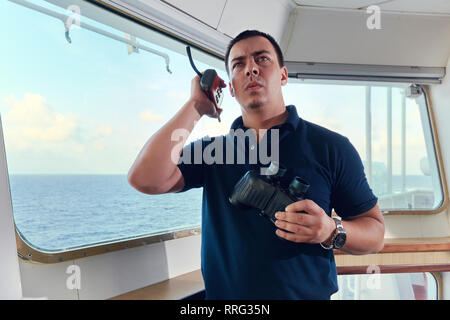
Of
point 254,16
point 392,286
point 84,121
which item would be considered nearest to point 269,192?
point 84,121

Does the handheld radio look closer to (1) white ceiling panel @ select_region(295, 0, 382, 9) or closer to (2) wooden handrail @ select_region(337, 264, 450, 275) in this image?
(1) white ceiling panel @ select_region(295, 0, 382, 9)

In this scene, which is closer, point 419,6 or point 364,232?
point 364,232

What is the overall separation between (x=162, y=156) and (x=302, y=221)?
18.0 inches

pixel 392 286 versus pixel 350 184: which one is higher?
pixel 350 184

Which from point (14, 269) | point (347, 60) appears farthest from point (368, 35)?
point (14, 269)

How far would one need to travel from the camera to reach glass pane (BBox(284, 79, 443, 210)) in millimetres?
3053

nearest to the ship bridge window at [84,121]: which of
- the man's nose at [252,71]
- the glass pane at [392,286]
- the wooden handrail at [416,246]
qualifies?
the man's nose at [252,71]

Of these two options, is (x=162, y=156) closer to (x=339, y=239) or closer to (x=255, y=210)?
(x=255, y=210)

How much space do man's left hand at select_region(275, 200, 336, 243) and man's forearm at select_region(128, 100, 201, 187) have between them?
1.24 ft

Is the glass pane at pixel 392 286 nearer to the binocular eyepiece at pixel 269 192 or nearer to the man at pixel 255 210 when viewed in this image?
the man at pixel 255 210

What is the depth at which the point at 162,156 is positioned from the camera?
1.08 meters

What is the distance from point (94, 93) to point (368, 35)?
6.39ft

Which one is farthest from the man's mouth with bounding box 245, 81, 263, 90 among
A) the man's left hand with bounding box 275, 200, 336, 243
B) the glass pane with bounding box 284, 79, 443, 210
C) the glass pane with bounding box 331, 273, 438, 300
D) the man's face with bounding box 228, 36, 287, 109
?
the glass pane with bounding box 331, 273, 438, 300

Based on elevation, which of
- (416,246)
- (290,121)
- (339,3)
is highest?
(339,3)
